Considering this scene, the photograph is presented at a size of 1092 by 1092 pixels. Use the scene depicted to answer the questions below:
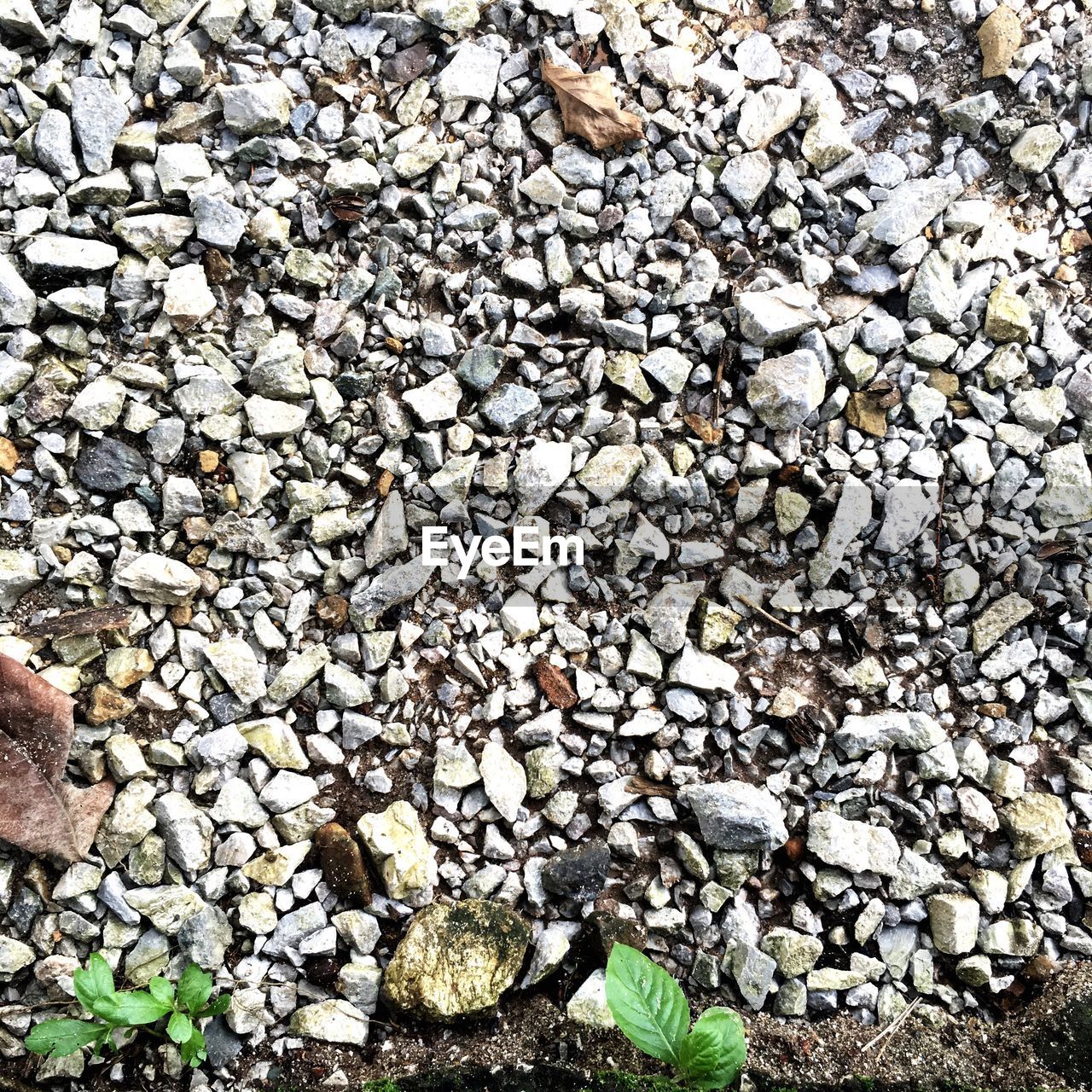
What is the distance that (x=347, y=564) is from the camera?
8.25 feet

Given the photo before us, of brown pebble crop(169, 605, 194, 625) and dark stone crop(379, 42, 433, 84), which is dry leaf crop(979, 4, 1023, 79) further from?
brown pebble crop(169, 605, 194, 625)

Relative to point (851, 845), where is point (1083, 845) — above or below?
above

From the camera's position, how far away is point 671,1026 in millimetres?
1982

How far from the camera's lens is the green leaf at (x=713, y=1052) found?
1.96 metres

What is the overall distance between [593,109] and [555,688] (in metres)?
1.68

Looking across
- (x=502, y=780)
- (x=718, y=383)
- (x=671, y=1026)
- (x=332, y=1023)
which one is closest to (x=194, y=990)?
(x=332, y=1023)

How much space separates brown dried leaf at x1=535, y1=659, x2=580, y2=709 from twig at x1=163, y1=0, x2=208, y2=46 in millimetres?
2078

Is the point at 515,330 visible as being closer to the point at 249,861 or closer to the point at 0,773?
the point at 249,861

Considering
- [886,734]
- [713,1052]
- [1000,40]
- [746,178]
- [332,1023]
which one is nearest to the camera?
[713,1052]

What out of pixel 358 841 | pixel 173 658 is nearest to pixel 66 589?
pixel 173 658

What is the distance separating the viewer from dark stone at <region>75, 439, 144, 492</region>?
8.00 feet

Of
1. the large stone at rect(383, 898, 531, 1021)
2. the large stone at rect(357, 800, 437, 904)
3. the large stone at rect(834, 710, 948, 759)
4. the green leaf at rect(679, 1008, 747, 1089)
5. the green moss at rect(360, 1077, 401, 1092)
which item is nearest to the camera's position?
the green leaf at rect(679, 1008, 747, 1089)

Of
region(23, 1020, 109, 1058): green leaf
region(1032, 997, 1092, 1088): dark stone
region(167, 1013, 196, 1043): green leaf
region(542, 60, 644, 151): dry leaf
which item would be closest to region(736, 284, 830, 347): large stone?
region(542, 60, 644, 151): dry leaf

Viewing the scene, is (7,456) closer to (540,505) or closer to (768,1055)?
(540,505)
